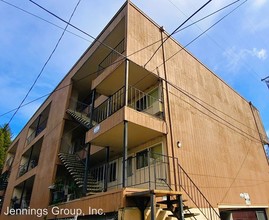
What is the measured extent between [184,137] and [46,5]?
7629 mm

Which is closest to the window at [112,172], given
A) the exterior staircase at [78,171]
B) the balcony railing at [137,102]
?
the exterior staircase at [78,171]

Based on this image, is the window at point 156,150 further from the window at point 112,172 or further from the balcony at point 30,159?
the balcony at point 30,159

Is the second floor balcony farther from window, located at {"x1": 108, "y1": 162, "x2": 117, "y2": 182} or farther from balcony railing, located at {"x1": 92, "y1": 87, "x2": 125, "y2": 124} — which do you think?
window, located at {"x1": 108, "y1": 162, "x2": 117, "y2": 182}

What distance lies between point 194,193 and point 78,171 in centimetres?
643

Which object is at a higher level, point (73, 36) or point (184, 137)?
point (73, 36)

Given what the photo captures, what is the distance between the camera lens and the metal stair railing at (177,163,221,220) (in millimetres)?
8836

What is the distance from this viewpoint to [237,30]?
28.0 ft

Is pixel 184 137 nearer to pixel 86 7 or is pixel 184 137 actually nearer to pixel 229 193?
pixel 229 193

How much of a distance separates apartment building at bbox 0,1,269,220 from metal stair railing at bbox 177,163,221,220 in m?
0.04

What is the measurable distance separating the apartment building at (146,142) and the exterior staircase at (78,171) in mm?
58

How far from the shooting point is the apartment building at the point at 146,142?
28.0 feet

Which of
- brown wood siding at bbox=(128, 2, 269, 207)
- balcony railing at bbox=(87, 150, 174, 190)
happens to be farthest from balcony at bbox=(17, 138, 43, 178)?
brown wood siding at bbox=(128, 2, 269, 207)

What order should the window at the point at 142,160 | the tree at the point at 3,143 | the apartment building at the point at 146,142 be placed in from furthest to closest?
the tree at the point at 3,143, the window at the point at 142,160, the apartment building at the point at 146,142

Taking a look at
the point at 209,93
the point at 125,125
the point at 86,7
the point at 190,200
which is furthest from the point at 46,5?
the point at 209,93
